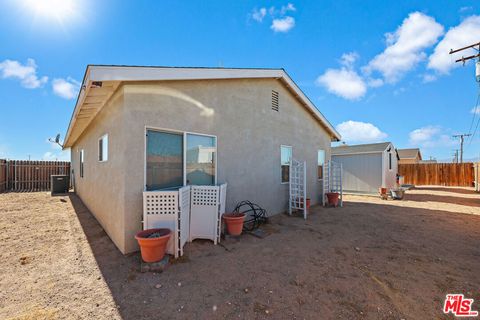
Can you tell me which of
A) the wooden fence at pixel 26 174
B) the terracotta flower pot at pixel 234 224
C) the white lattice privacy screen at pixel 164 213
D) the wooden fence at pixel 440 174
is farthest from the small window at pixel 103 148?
the wooden fence at pixel 440 174

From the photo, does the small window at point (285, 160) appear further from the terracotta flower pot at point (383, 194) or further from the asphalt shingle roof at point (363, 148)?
the asphalt shingle roof at point (363, 148)

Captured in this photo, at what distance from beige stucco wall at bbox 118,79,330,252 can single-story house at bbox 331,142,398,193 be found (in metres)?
6.13

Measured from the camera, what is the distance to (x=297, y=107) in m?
8.41

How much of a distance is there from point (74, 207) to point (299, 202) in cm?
874

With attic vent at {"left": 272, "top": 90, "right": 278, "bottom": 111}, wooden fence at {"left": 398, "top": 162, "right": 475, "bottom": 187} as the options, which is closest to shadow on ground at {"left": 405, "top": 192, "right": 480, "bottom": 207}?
wooden fence at {"left": 398, "top": 162, "right": 475, "bottom": 187}

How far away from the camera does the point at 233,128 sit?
5.66m

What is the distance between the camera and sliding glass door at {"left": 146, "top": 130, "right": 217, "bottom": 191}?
407 cm

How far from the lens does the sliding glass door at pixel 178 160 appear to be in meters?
4.07

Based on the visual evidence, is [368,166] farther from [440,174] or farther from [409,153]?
[409,153]

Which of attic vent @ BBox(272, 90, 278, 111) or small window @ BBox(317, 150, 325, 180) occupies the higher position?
attic vent @ BBox(272, 90, 278, 111)

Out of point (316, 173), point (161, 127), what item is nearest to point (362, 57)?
point (316, 173)

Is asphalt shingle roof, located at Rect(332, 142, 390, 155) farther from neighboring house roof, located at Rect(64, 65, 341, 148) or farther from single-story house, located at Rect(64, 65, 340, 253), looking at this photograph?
neighboring house roof, located at Rect(64, 65, 341, 148)

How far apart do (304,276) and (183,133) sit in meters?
3.56

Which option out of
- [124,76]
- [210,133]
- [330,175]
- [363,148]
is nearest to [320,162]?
[330,175]
